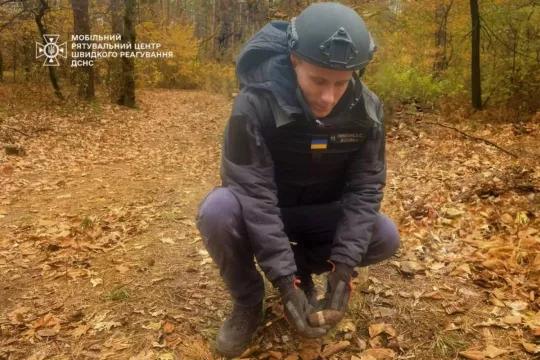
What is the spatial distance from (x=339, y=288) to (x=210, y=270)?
58.5 inches

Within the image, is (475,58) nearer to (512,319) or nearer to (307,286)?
(512,319)

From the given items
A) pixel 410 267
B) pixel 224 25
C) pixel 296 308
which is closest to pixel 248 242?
pixel 296 308

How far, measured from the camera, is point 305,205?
257 cm

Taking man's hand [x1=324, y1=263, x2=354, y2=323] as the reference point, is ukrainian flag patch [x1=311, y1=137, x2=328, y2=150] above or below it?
above

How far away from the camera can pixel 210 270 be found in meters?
3.44

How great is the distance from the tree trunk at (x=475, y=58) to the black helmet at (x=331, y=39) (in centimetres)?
887

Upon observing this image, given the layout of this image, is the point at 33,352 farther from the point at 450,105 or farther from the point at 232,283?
the point at 450,105

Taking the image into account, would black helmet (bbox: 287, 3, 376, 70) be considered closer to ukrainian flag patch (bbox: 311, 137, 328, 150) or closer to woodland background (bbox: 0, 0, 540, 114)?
ukrainian flag patch (bbox: 311, 137, 328, 150)

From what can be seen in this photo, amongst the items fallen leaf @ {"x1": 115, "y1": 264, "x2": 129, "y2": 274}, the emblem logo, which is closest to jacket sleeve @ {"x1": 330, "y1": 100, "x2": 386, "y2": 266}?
fallen leaf @ {"x1": 115, "y1": 264, "x2": 129, "y2": 274}

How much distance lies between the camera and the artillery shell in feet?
6.81

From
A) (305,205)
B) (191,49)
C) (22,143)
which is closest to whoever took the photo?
(305,205)

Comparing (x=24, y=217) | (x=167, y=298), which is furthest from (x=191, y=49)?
(x=167, y=298)

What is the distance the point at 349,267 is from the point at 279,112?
82cm

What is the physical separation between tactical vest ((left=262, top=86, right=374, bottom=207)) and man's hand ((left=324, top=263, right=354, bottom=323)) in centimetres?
49
